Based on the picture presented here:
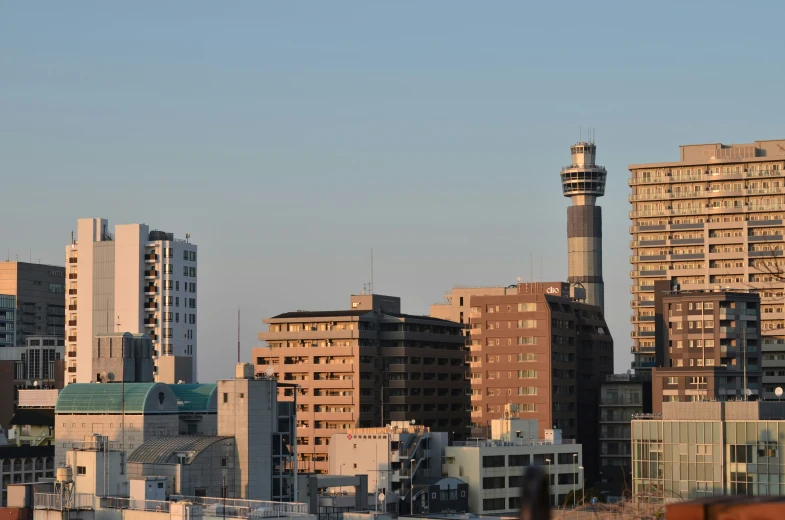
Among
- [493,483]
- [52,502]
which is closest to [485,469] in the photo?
[493,483]

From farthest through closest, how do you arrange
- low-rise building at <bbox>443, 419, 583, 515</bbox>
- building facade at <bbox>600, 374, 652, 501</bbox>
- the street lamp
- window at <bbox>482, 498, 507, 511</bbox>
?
building facade at <bbox>600, 374, 652, 501</bbox>, low-rise building at <bbox>443, 419, 583, 515</bbox>, window at <bbox>482, 498, 507, 511</bbox>, the street lamp

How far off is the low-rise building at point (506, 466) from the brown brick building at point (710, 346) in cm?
1836

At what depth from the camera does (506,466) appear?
157875 millimetres

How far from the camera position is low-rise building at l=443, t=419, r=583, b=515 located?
155000 millimetres

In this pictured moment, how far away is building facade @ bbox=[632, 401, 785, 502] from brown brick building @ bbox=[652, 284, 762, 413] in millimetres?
62947

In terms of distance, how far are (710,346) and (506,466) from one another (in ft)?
125

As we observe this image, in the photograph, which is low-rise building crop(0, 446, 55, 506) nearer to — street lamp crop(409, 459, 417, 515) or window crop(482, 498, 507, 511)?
street lamp crop(409, 459, 417, 515)

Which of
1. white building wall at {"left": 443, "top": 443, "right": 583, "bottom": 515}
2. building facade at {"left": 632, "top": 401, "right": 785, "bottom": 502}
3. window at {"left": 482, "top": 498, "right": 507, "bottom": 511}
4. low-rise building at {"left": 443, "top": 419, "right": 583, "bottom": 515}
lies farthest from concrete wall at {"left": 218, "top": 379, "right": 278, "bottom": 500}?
window at {"left": 482, "top": 498, "right": 507, "bottom": 511}

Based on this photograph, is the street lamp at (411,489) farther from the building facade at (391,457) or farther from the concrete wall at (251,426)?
the concrete wall at (251,426)

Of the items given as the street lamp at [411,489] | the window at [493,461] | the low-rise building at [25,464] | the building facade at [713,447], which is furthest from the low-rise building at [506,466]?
the low-rise building at [25,464]

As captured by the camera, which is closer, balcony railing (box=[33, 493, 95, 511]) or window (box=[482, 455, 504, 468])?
balcony railing (box=[33, 493, 95, 511])

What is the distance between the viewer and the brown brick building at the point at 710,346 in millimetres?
174375

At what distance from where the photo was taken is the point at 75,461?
11088 centimetres

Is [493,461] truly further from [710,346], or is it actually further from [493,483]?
[710,346]
